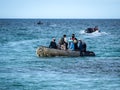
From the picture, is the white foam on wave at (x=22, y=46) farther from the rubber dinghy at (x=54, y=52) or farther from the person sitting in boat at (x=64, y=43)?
the person sitting in boat at (x=64, y=43)

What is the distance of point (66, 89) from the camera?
754 inches

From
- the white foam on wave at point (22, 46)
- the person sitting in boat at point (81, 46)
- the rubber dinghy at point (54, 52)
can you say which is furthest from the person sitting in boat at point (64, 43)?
the white foam on wave at point (22, 46)

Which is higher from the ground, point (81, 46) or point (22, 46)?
point (81, 46)

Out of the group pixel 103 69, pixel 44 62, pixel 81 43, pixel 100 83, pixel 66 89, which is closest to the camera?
pixel 66 89

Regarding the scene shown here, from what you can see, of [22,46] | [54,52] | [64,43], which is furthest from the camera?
[22,46]

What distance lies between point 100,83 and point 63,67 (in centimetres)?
549

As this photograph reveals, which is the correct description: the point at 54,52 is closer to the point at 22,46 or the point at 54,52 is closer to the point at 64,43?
the point at 64,43

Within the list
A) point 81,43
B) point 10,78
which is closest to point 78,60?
point 81,43

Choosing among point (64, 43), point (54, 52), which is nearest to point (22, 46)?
point (54, 52)

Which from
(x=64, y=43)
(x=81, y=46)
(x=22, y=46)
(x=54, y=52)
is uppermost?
(x=64, y=43)

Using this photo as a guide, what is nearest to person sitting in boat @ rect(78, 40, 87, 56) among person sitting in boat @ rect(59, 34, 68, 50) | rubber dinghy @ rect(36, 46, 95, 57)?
rubber dinghy @ rect(36, 46, 95, 57)

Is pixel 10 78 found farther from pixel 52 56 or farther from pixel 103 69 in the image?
pixel 52 56

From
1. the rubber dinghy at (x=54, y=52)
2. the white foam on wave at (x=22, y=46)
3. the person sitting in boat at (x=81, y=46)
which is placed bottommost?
the white foam on wave at (x=22, y=46)

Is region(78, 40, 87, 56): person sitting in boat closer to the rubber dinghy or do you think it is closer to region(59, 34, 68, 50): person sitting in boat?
the rubber dinghy
